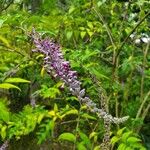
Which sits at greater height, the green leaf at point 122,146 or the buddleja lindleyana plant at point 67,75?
the buddleja lindleyana plant at point 67,75

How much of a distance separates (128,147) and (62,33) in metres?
1.29

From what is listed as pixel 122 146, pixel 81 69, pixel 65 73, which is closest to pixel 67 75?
pixel 65 73

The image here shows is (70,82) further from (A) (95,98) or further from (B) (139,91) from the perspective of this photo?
(B) (139,91)

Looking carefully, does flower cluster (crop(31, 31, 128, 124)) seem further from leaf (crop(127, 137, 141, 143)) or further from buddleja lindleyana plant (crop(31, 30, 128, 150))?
leaf (crop(127, 137, 141, 143))

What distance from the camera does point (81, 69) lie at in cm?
317

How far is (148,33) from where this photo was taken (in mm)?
4141

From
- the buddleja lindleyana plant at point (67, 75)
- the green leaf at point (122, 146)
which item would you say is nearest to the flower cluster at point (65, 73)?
the buddleja lindleyana plant at point (67, 75)

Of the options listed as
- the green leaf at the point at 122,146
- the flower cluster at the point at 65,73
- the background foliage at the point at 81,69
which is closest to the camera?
the flower cluster at the point at 65,73

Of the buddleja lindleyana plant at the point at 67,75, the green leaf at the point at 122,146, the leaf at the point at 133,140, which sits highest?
the buddleja lindleyana plant at the point at 67,75

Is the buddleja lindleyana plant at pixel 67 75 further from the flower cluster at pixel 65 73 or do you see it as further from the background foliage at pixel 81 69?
the background foliage at pixel 81 69

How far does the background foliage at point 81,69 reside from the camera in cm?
253

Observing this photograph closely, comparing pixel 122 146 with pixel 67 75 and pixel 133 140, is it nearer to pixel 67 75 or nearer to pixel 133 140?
pixel 133 140

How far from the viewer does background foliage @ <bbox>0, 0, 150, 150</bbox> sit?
2.53 m

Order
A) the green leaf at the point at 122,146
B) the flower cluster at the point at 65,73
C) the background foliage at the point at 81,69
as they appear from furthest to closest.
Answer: the background foliage at the point at 81,69, the green leaf at the point at 122,146, the flower cluster at the point at 65,73
